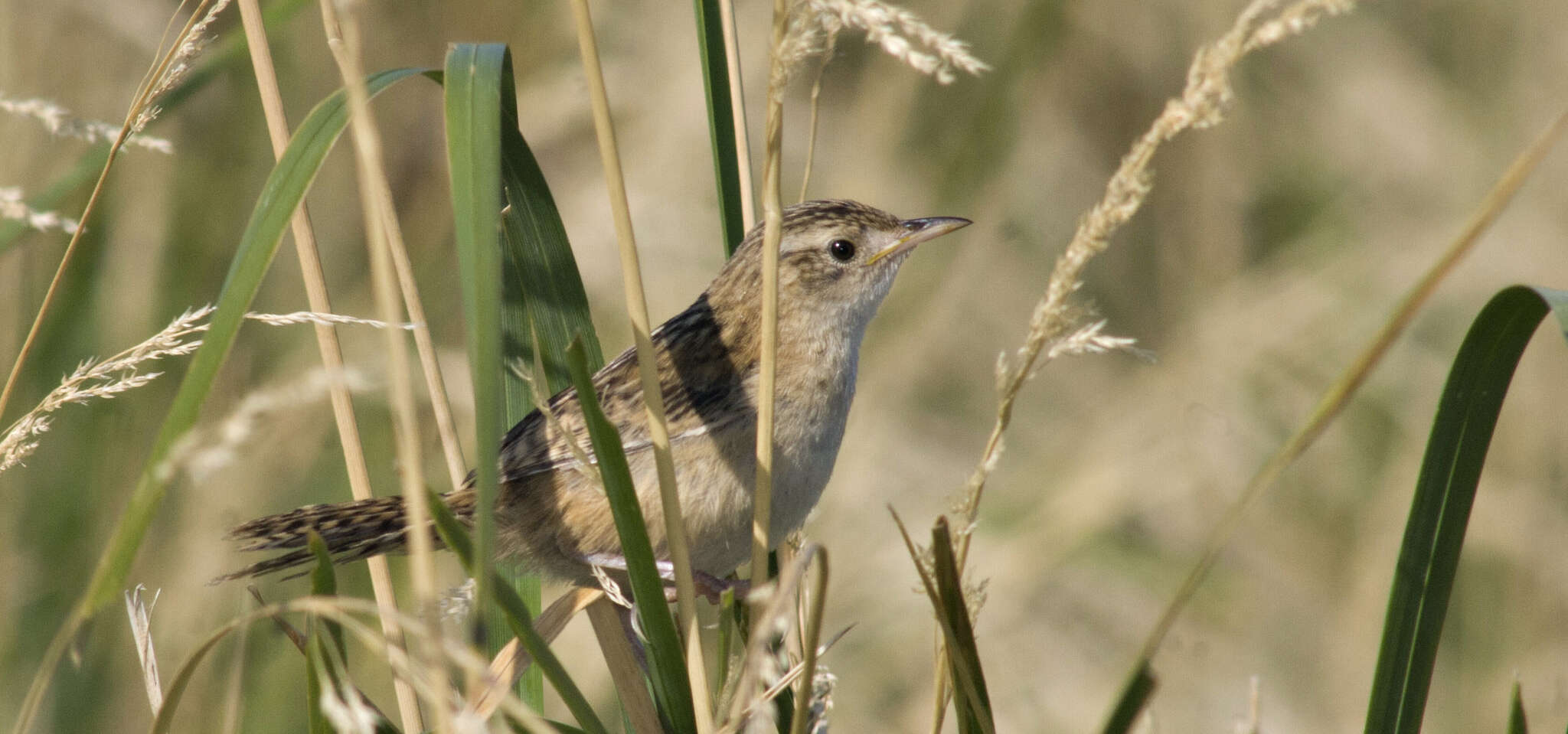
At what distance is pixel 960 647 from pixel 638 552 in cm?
43

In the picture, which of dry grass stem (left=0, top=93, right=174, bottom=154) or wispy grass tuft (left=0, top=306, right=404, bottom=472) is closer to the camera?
wispy grass tuft (left=0, top=306, right=404, bottom=472)

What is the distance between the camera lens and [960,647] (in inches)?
63.4

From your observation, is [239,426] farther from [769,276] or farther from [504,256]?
[504,256]

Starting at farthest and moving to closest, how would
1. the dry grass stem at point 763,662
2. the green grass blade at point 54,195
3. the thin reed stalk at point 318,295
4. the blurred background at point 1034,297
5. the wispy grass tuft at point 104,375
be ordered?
1. the blurred background at point 1034,297
2. the green grass blade at point 54,195
3. the thin reed stalk at point 318,295
4. the wispy grass tuft at point 104,375
5. the dry grass stem at point 763,662

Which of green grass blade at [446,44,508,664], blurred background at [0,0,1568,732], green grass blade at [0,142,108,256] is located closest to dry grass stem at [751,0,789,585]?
green grass blade at [446,44,508,664]

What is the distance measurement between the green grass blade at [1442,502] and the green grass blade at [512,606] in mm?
1009

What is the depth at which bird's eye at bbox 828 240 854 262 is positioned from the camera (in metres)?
3.16

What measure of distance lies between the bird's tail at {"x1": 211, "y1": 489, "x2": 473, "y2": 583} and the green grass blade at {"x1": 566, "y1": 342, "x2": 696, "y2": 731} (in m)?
0.71

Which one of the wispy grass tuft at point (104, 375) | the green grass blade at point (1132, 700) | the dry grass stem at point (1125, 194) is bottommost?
the green grass blade at point (1132, 700)

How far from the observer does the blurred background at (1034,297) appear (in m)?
4.50

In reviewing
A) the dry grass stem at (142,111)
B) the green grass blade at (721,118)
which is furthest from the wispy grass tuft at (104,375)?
the green grass blade at (721,118)

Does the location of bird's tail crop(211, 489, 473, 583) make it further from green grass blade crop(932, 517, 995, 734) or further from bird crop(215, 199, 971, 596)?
green grass blade crop(932, 517, 995, 734)

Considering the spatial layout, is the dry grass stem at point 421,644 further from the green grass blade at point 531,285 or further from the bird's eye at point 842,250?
the bird's eye at point 842,250

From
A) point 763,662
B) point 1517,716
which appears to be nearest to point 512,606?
point 763,662
